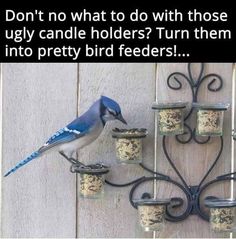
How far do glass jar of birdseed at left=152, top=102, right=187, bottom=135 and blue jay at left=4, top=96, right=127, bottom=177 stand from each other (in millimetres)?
80

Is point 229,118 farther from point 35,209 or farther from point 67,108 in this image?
point 35,209

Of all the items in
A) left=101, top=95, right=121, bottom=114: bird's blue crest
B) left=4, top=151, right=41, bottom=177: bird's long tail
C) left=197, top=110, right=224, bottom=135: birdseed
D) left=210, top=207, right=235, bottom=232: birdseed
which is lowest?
left=210, top=207, right=235, bottom=232: birdseed

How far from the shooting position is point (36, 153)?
154cm

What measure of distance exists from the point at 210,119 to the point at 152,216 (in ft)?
0.76

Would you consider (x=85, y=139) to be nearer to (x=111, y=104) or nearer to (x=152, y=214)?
(x=111, y=104)

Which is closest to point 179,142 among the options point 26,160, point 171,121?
point 171,121

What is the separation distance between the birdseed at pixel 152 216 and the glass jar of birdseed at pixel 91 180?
0.10m

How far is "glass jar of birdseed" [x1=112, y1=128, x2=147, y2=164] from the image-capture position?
4.97 ft

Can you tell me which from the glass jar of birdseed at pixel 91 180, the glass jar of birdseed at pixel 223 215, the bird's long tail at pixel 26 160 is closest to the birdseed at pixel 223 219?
the glass jar of birdseed at pixel 223 215

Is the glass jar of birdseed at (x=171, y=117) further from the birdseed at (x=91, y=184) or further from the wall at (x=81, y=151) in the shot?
the birdseed at (x=91, y=184)

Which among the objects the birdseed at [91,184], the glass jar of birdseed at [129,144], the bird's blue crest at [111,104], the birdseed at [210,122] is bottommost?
the birdseed at [91,184]

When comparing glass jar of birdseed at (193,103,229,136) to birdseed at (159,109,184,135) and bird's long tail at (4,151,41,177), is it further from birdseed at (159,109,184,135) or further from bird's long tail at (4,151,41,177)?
bird's long tail at (4,151,41,177)

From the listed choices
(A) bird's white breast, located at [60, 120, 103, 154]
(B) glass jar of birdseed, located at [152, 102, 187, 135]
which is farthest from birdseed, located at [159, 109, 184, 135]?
(A) bird's white breast, located at [60, 120, 103, 154]

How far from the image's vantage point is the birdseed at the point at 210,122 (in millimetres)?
1512
